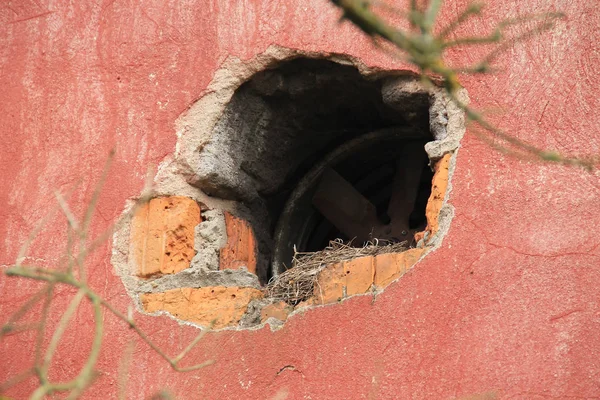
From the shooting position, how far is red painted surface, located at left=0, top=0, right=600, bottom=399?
3.23 metres

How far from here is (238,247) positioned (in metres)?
3.96

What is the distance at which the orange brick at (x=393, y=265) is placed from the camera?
3.42 meters

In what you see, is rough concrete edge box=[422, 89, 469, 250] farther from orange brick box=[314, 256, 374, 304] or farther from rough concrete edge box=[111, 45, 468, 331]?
orange brick box=[314, 256, 374, 304]

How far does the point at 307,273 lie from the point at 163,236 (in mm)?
491

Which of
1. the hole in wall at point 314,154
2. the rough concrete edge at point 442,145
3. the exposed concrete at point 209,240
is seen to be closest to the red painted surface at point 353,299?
the rough concrete edge at point 442,145

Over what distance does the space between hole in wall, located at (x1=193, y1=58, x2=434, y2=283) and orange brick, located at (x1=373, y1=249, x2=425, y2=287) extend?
1.84ft

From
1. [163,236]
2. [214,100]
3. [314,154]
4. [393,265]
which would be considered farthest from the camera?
[314,154]

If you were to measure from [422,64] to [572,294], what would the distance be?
1302 millimetres

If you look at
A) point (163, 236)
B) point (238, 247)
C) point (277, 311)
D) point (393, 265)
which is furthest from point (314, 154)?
point (393, 265)

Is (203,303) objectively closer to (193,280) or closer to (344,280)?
(193,280)

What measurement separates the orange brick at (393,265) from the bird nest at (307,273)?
22 cm

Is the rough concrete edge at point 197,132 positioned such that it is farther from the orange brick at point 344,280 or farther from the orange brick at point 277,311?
the orange brick at point 344,280

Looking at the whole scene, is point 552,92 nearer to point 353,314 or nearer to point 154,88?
point 353,314

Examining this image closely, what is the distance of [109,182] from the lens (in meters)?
3.88
